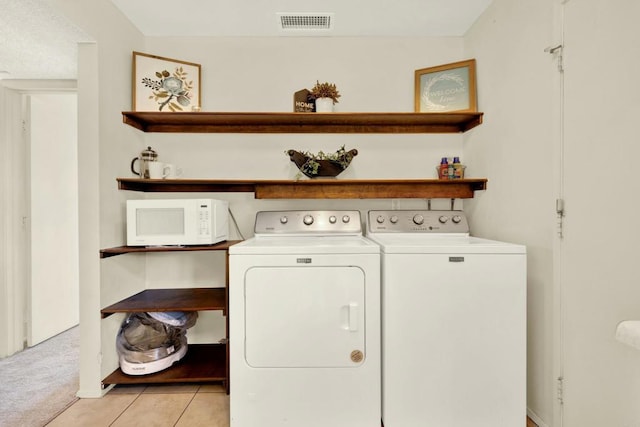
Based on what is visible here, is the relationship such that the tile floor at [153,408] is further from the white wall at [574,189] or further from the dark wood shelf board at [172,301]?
the white wall at [574,189]

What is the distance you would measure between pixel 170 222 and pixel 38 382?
1.36 metres

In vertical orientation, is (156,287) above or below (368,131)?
A: below

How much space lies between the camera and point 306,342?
1.50 meters

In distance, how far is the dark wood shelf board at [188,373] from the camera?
1.87 meters

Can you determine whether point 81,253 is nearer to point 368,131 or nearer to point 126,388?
point 126,388

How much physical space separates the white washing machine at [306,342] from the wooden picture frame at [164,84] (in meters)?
1.35

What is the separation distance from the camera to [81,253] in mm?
1797

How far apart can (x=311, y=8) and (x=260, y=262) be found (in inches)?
65.9

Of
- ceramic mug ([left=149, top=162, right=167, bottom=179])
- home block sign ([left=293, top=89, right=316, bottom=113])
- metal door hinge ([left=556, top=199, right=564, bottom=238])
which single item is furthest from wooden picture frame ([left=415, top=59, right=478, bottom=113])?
ceramic mug ([left=149, top=162, right=167, bottom=179])

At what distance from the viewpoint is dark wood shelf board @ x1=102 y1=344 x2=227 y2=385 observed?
187 centimetres

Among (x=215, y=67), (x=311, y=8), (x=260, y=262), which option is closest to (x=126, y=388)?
(x=260, y=262)

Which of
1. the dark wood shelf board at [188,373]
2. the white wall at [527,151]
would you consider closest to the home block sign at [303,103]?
the white wall at [527,151]

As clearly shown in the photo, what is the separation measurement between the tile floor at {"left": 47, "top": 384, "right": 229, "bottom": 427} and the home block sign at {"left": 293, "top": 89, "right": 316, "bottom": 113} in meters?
1.89

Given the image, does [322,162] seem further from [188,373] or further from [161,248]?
[188,373]
